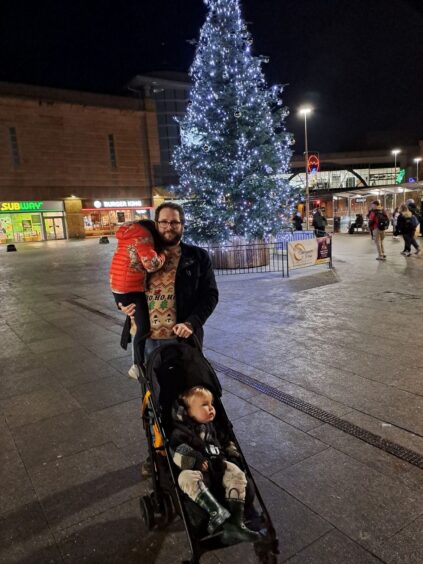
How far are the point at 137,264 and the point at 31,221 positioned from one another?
3850 cm

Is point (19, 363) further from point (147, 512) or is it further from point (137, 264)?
point (147, 512)

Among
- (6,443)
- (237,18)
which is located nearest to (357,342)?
(6,443)

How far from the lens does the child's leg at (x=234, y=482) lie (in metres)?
2.04

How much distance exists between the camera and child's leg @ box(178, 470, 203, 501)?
1980 millimetres

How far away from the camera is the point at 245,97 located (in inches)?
508

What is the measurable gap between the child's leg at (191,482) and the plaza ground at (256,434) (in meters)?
0.57

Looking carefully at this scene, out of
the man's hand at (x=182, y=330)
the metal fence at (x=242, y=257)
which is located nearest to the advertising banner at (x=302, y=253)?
the metal fence at (x=242, y=257)

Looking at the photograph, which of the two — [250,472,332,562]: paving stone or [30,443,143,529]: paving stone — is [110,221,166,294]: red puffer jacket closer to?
[30,443,143,529]: paving stone

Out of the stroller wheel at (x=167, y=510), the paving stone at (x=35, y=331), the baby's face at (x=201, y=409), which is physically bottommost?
the paving stone at (x=35, y=331)

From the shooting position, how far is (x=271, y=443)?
3307mm

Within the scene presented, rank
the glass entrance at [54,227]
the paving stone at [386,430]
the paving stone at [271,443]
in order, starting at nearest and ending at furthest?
the paving stone at [271,443] < the paving stone at [386,430] < the glass entrance at [54,227]

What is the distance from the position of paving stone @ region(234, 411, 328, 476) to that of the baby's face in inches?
38.2

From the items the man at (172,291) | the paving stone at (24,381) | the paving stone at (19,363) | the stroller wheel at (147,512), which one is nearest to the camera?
the stroller wheel at (147,512)

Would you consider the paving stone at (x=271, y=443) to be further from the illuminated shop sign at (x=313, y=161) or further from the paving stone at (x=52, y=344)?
the illuminated shop sign at (x=313, y=161)
